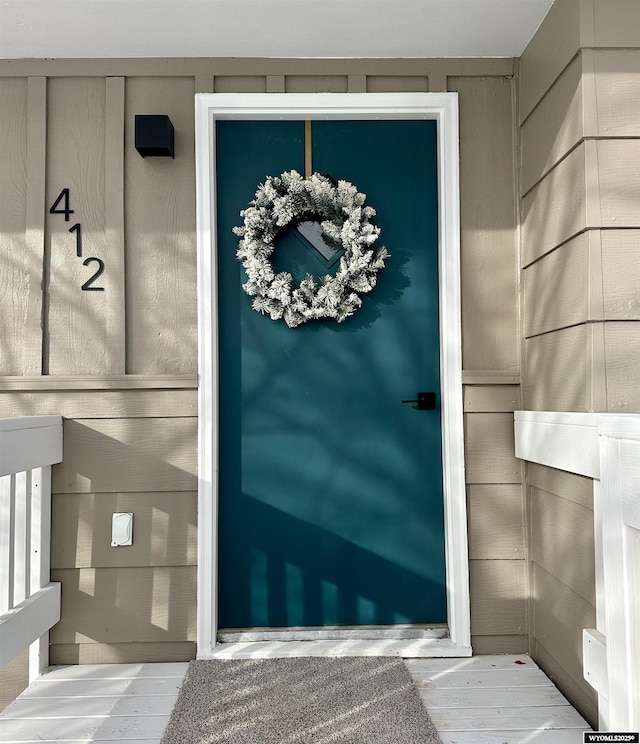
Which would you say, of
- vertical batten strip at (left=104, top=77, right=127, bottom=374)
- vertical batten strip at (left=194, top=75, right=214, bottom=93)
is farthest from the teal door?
vertical batten strip at (left=104, top=77, right=127, bottom=374)

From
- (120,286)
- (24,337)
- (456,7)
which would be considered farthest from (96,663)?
Answer: (456,7)

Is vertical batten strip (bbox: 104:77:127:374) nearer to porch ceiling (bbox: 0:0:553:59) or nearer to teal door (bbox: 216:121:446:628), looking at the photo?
porch ceiling (bbox: 0:0:553:59)

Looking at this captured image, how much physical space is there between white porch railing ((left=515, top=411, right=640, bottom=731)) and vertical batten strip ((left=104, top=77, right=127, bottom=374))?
162 centimetres

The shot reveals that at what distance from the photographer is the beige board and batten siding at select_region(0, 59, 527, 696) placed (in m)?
2.45

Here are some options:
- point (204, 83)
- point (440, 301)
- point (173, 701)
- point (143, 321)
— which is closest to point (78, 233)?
point (143, 321)

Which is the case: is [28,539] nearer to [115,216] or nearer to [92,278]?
Answer: [92,278]

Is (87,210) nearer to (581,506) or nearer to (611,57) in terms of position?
(611,57)

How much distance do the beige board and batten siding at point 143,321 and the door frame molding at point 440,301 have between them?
0.05 m

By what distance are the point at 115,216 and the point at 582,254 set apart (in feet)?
5.46

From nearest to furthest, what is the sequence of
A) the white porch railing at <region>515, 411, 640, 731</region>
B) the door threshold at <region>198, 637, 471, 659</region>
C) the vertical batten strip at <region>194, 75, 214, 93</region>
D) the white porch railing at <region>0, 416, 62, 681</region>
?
the white porch railing at <region>515, 411, 640, 731</region>, the white porch railing at <region>0, 416, 62, 681</region>, the door threshold at <region>198, 637, 471, 659</region>, the vertical batten strip at <region>194, 75, 214, 93</region>

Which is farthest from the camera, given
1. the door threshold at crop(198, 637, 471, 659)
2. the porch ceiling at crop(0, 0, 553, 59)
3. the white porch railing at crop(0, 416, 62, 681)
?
the door threshold at crop(198, 637, 471, 659)

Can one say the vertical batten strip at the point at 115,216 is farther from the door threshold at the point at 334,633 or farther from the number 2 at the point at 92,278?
the door threshold at the point at 334,633

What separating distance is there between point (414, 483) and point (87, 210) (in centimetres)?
163

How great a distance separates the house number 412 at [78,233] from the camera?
2.50 meters
